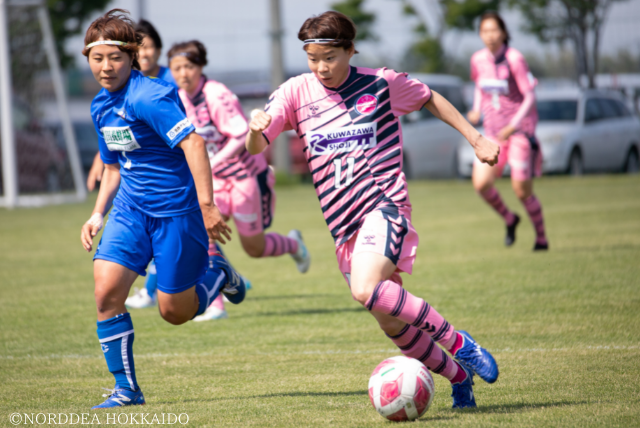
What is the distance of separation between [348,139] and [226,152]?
2715 millimetres

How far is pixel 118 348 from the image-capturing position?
4.28 meters

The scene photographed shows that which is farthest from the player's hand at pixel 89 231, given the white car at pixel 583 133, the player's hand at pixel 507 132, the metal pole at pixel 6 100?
the white car at pixel 583 133

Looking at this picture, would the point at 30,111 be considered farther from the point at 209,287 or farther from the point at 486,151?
the point at 486,151

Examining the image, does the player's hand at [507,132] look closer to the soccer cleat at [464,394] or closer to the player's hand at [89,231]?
the soccer cleat at [464,394]

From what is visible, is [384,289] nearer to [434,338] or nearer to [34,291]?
[434,338]

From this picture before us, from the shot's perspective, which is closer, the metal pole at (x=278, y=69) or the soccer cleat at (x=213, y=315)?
the soccer cleat at (x=213, y=315)

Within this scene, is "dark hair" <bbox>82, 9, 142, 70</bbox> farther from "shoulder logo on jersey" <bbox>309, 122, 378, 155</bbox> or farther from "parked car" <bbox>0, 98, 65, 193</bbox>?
"parked car" <bbox>0, 98, 65, 193</bbox>

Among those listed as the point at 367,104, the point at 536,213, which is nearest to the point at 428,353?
the point at 367,104

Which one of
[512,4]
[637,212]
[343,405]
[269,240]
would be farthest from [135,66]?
[512,4]

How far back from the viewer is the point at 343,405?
163 inches

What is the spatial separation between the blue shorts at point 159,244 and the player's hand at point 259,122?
0.68 metres

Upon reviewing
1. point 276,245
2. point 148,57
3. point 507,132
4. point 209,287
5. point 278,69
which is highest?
point 148,57

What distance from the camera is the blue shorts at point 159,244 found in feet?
14.1

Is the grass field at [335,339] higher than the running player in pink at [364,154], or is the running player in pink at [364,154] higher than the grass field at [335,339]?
the running player in pink at [364,154]
